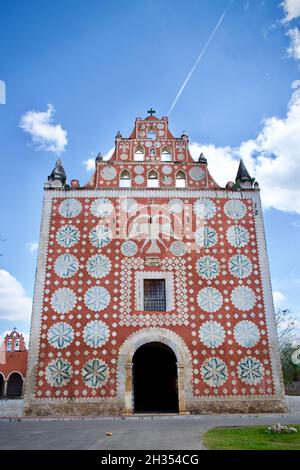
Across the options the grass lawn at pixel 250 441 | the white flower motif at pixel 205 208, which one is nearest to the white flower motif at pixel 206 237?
the white flower motif at pixel 205 208

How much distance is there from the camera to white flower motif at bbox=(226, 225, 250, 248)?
53.3ft

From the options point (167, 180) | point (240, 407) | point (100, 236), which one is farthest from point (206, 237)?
point (240, 407)

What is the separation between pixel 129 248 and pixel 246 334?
6020 millimetres

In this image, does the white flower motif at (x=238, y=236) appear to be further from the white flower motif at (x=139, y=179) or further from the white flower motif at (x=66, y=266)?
the white flower motif at (x=66, y=266)

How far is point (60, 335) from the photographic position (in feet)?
47.3

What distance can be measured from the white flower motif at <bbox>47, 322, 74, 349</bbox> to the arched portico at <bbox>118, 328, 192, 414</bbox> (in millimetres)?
2145

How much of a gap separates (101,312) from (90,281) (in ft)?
4.60

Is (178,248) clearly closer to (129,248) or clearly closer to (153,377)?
(129,248)

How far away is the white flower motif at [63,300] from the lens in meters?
14.8

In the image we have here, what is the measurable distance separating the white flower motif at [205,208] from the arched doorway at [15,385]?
906 inches

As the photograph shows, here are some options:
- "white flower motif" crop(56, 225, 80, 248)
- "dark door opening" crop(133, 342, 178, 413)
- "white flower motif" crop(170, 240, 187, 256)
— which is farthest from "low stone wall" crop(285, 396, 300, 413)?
"white flower motif" crop(56, 225, 80, 248)

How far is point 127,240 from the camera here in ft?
52.5

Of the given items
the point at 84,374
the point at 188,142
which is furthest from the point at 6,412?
the point at 188,142

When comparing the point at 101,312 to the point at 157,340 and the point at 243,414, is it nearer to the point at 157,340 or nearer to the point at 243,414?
the point at 157,340
